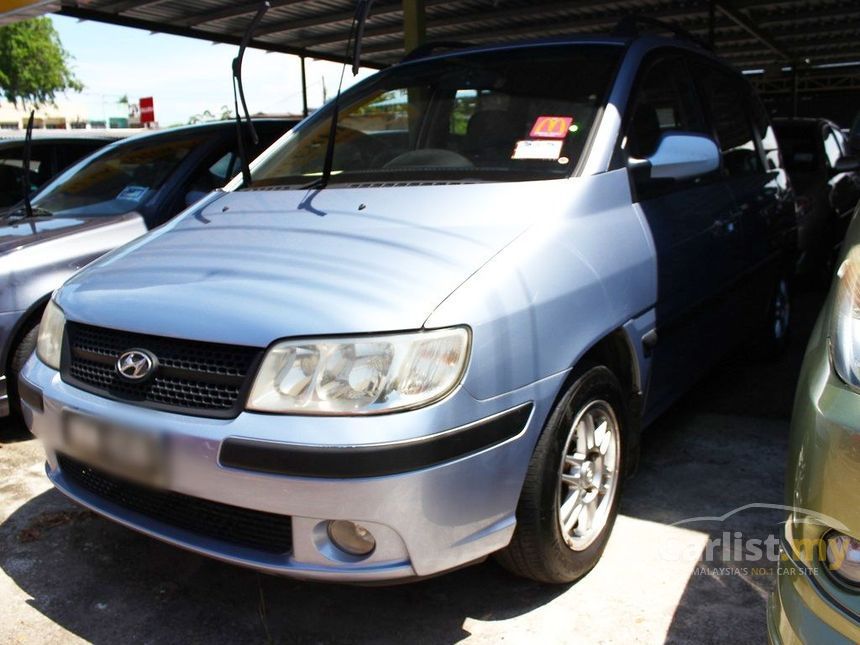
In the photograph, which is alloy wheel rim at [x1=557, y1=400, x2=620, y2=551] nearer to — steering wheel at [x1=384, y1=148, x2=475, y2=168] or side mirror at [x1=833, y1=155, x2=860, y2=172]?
steering wheel at [x1=384, y1=148, x2=475, y2=168]

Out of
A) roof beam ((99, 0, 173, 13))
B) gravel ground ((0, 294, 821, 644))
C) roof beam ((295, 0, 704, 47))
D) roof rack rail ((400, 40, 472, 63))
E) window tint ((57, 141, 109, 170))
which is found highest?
roof beam ((99, 0, 173, 13))

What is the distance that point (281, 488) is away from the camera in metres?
1.87

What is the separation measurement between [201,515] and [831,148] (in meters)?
7.33

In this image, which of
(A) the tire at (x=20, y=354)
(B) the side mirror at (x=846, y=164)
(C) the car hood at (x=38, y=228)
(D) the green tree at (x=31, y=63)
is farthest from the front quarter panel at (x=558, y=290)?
(D) the green tree at (x=31, y=63)

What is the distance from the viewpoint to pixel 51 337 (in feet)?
8.21

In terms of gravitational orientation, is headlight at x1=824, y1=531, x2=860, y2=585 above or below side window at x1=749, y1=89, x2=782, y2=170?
below

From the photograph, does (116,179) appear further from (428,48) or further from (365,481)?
(365,481)

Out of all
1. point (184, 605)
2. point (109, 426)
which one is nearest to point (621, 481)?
point (184, 605)

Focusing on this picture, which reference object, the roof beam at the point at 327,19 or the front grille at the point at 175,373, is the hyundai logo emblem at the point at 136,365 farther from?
the roof beam at the point at 327,19

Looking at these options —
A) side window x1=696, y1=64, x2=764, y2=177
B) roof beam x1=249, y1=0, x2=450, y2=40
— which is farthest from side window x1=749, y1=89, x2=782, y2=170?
roof beam x1=249, y1=0, x2=450, y2=40

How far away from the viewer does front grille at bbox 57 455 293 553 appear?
200 centimetres

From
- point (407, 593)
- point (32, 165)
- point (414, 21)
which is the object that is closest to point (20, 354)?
point (407, 593)

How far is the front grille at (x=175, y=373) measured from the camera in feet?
6.49

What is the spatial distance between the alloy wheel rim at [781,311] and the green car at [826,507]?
122 inches
